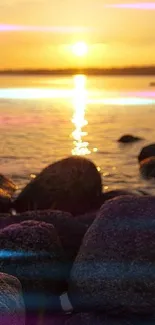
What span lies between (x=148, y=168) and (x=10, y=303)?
12.5 metres

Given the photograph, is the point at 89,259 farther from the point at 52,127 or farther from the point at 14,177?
the point at 52,127

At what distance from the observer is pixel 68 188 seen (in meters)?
11.0

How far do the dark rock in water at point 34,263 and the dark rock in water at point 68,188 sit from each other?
4.81 meters

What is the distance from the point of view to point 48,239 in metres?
6.10

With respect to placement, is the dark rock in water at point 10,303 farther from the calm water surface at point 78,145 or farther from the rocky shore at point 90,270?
the calm water surface at point 78,145

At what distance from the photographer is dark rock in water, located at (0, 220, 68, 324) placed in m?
5.90

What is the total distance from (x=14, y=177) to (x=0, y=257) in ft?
31.9

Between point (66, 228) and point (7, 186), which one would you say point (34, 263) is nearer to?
point (66, 228)

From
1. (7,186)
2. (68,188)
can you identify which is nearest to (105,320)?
(68,188)

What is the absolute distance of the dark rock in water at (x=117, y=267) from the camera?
5.52 m

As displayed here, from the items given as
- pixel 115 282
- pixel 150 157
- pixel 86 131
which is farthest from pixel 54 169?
pixel 86 131

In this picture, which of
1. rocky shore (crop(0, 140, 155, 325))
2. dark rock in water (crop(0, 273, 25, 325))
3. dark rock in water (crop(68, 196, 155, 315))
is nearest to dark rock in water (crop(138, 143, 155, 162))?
rocky shore (crop(0, 140, 155, 325))

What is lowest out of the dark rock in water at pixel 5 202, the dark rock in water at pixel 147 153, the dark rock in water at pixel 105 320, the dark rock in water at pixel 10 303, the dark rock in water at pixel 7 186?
the dark rock in water at pixel 105 320

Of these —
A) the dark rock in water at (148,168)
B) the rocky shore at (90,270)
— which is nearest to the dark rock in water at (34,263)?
the rocky shore at (90,270)
